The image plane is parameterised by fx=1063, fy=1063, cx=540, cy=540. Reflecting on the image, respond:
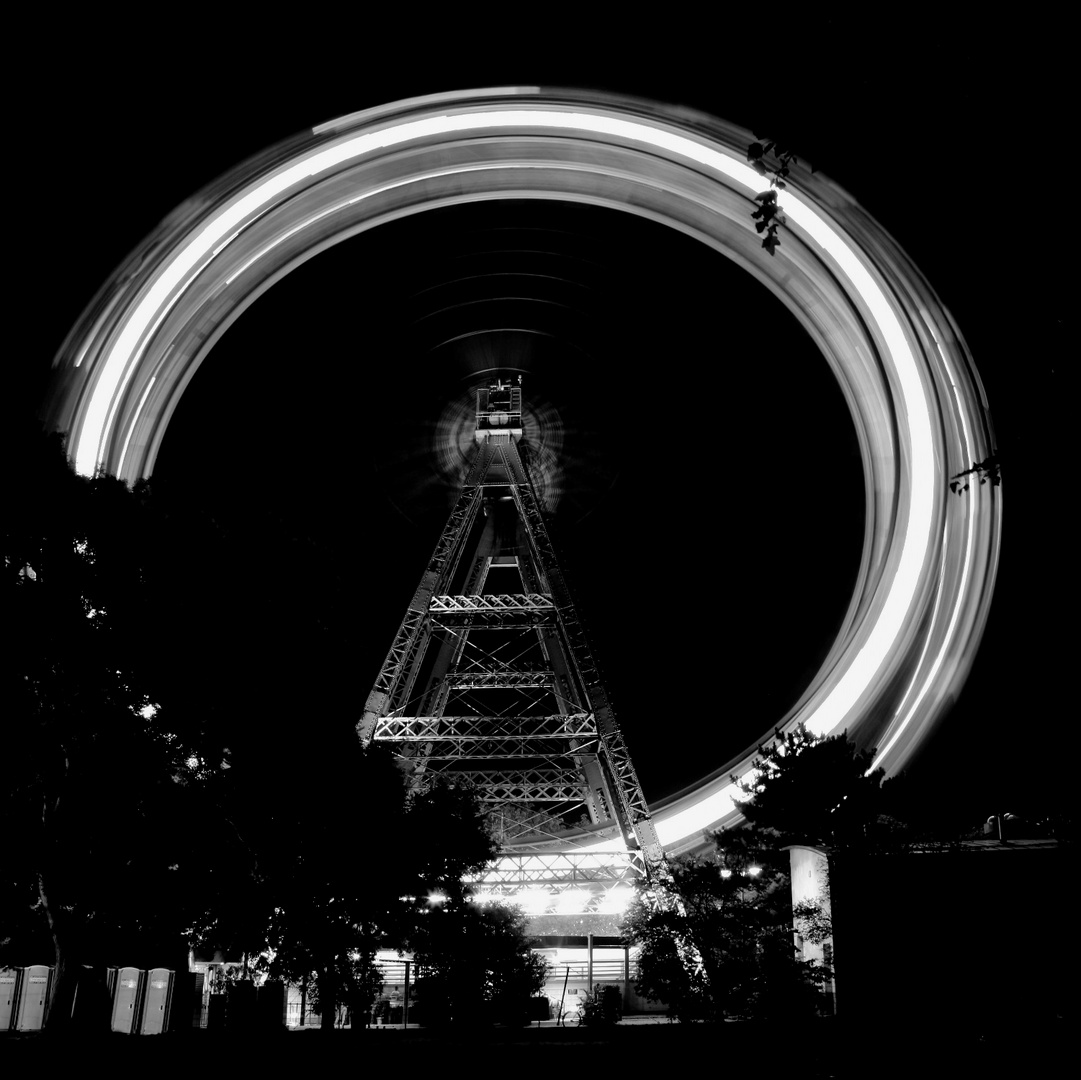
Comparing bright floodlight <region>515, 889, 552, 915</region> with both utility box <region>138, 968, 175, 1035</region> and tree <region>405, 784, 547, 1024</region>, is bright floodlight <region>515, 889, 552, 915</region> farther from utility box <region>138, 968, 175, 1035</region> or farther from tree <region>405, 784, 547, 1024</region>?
utility box <region>138, 968, 175, 1035</region>

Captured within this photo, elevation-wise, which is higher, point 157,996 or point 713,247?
point 713,247

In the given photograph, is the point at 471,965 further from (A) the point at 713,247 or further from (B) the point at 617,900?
(A) the point at 713,247

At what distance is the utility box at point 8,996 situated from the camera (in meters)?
13.9

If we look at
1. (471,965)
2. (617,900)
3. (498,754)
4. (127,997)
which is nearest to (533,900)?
(617,900)

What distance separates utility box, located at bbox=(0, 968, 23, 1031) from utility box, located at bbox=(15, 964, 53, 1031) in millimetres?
64

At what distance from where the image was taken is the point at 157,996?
14.4 m

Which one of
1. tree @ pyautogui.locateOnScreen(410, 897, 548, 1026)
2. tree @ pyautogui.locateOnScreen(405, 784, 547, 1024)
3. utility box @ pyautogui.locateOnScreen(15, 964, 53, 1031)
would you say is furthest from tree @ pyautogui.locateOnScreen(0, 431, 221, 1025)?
tree @ pyautogui.locateOnScreen(410, 897, 548, 1026)

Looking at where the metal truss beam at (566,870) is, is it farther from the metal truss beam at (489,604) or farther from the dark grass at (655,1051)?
the dark grass at (655,1051)

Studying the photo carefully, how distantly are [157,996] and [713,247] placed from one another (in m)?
15.9

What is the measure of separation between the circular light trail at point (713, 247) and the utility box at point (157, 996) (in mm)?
7808

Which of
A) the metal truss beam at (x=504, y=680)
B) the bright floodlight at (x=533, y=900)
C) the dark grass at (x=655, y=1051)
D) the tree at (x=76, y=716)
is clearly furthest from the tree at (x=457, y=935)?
the tree at (x=76, y=716)

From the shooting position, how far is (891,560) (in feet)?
59.8

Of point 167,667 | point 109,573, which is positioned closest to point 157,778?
point 167,667

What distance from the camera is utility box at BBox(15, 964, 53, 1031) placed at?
551 inches
